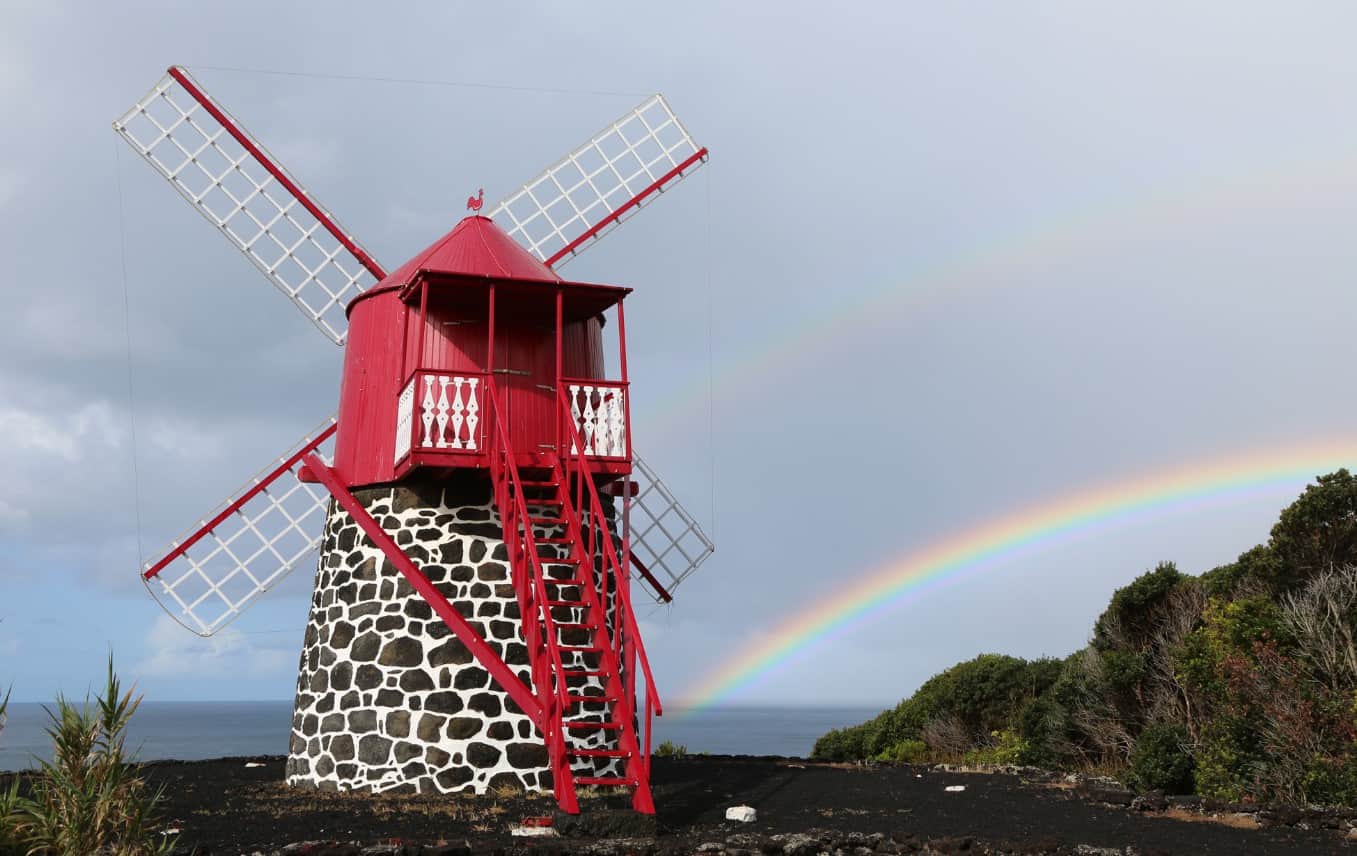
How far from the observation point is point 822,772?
1717 centimetres

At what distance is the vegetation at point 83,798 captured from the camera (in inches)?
339

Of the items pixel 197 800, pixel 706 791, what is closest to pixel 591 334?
pixel 706 791

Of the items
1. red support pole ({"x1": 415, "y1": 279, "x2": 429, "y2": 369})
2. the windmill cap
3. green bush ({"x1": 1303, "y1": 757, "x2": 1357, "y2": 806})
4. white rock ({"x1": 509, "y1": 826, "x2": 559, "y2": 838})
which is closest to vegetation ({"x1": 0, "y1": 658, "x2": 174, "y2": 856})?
white rock ({"x1": 509, "y1": 826, "x2": 559, "y2": 838})

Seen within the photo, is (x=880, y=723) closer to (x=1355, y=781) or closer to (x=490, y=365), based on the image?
(x=1355, y=781)

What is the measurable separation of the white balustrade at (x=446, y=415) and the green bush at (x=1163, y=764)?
389 inches

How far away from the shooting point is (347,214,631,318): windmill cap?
16453mm

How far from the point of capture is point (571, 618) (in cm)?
1521

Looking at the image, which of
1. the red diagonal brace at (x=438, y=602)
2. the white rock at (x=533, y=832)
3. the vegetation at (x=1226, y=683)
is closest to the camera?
the white rock at (x=533, y=832)

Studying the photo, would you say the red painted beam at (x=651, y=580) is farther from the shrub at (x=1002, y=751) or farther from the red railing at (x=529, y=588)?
the shrub at (x=1002, y=751)

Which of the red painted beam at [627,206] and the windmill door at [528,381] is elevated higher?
the red painted beam at [627,206]

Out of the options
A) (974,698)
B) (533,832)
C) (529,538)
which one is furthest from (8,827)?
(974,698)

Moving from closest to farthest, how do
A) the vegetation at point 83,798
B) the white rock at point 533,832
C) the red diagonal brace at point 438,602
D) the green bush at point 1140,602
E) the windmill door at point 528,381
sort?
1. the vegetation at point 83,798
2. the white rock at point 533,832
3. the red diagonal brace at point 438,602
4. the windmill door at point 528,381
5. the green bush at point 1140,602

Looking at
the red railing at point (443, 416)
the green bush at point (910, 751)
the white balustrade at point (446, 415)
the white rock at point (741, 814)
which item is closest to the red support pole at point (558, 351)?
the red railing at point (443, 416)

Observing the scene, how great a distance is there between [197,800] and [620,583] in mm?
5965
